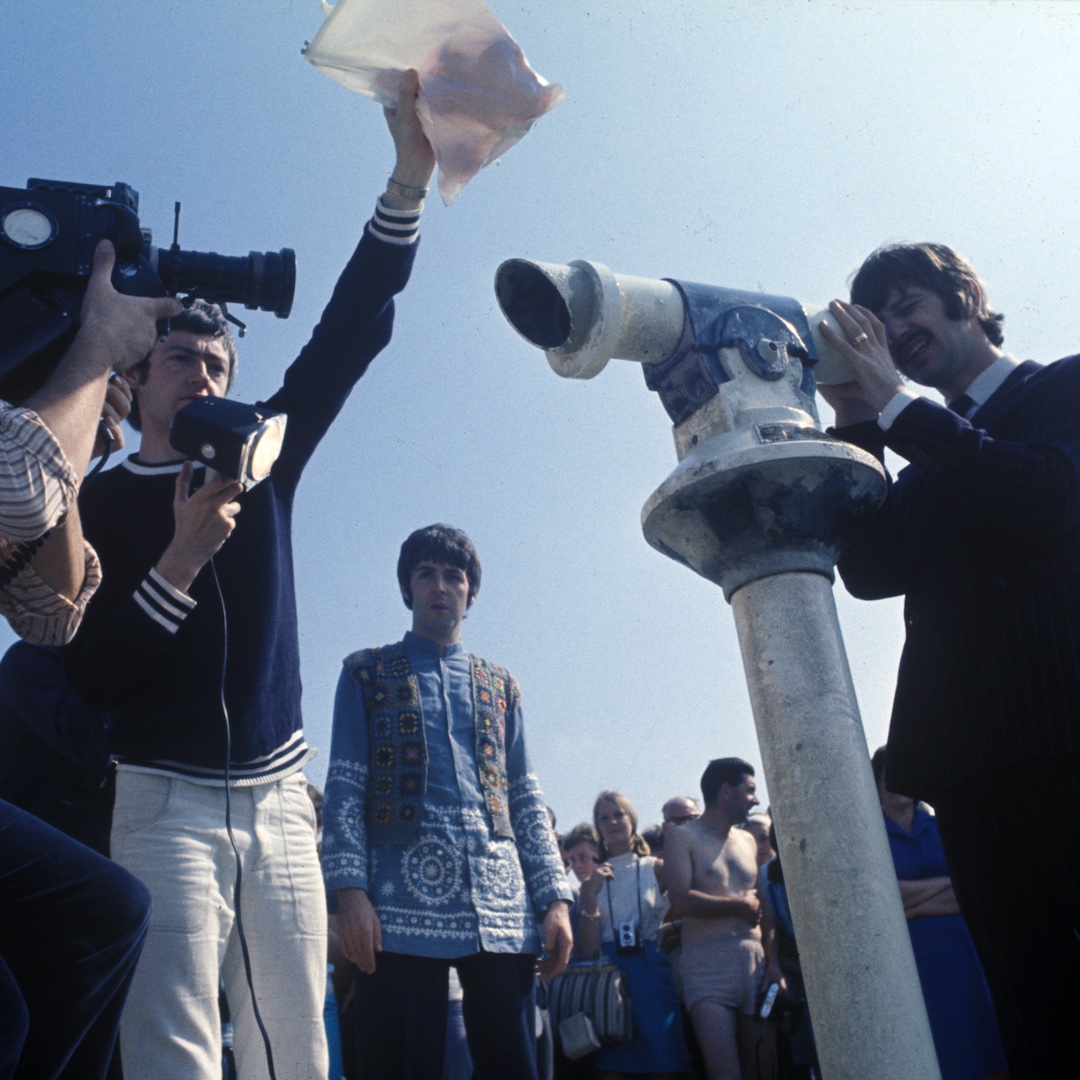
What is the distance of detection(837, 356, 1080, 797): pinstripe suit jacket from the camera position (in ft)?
6.64

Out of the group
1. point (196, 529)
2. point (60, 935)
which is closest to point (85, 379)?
point (196, 529)

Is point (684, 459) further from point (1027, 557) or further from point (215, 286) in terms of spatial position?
point (215, 286)

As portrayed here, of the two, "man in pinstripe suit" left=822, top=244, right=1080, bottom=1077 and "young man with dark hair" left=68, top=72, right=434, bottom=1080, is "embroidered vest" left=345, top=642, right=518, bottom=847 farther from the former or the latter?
"man in pinstripe suit" left=822, top=244, right=1080, bottom=1077

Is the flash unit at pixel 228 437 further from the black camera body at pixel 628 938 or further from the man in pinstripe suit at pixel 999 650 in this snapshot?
the black camera body at pixel 628 938

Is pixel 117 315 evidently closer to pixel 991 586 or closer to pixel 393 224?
pixel 393 224

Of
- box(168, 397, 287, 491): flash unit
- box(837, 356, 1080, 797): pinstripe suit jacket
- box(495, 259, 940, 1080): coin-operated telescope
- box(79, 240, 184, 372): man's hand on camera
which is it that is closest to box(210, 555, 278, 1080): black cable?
box(168, 397, 287, 491): flash unit

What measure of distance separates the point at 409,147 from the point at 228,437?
88 cm

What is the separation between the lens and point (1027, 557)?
216 centimetres

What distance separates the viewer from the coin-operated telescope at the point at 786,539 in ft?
5.71

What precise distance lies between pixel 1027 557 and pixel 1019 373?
478 mm

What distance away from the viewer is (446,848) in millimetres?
3088

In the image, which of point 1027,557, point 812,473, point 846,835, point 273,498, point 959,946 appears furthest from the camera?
point 959,946

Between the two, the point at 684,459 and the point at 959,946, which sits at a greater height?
the point at 684,459

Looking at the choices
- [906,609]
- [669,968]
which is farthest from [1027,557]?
[669,968]
